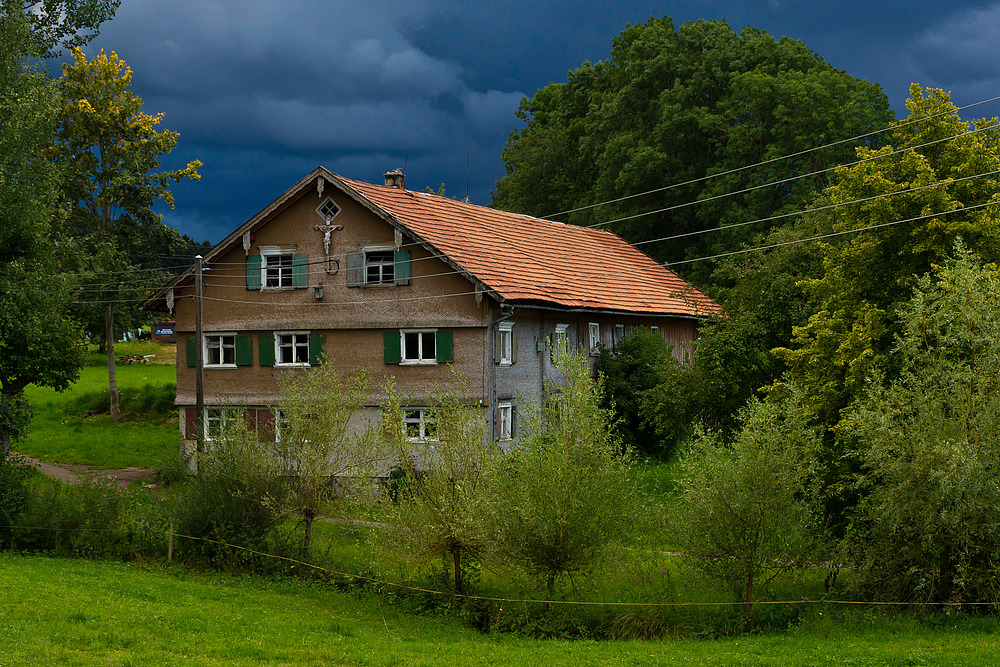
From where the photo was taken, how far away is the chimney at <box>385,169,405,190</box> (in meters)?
35.0

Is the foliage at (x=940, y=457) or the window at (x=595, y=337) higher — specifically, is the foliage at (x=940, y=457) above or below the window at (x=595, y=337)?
below

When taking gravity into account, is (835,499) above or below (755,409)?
below

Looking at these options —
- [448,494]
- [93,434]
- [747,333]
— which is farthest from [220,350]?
[747,333]

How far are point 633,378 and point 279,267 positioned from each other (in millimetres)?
13689

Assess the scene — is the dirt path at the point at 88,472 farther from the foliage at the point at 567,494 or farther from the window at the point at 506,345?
the foliage at the point at 567,494

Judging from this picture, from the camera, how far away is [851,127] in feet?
136

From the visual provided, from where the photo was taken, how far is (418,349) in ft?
96.3

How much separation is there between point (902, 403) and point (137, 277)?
39321 mm

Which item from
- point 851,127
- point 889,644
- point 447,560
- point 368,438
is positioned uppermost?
point 851,127

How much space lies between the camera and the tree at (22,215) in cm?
2405

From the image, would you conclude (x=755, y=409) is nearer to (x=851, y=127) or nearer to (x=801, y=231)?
(x=801, y=231)

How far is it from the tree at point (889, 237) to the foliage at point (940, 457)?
1648 millimetres

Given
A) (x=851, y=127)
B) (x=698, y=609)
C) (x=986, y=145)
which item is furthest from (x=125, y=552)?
(x=851, y=127)

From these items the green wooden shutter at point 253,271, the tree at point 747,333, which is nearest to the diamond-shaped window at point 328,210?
the green wooden shutter at point 253,271
